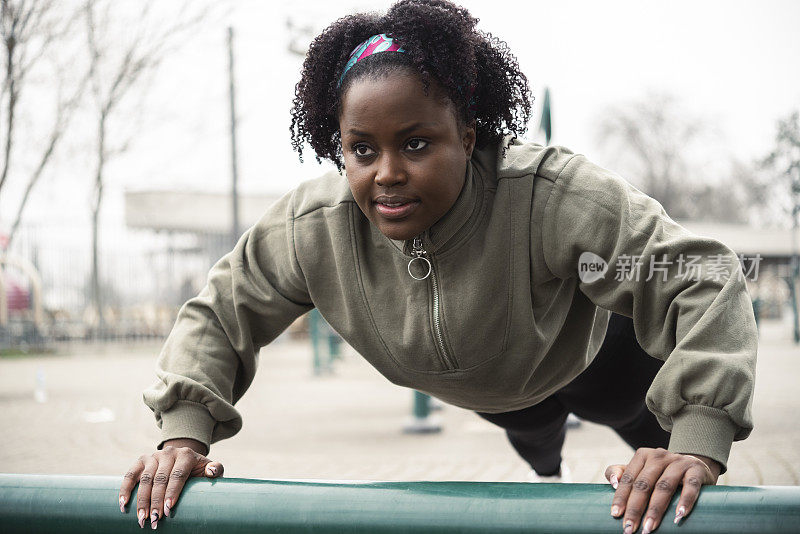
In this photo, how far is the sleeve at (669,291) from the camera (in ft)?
4.76

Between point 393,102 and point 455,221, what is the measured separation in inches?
13.9

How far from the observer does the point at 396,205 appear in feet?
5.71

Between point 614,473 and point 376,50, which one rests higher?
point 376,50

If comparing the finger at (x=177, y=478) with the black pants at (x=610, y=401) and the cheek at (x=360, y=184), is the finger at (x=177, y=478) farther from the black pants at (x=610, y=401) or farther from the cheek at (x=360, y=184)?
the black pants at (x=610, y=401)

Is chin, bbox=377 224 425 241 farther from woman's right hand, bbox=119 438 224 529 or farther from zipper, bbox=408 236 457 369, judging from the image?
Result: woman's right hand, bbox=119 438 224 529

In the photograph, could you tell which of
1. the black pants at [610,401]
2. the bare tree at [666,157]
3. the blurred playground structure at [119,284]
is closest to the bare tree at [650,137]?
the bare tree at [666,157]

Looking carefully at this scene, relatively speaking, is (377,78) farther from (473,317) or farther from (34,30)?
(34,30)

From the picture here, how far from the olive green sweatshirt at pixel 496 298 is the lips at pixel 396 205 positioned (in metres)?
0.17

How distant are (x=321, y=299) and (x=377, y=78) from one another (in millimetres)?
663

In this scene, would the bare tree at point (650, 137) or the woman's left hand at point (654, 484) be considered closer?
the woman's left hand at point (654, 484)

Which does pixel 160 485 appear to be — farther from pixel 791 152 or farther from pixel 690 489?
pixel 791 152

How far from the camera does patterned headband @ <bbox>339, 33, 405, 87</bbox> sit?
70.5 inches

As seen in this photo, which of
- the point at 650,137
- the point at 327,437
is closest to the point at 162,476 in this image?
the point at 327,437

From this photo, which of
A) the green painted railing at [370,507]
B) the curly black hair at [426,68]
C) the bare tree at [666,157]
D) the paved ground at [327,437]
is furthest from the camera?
the bare tree at [666,157]
